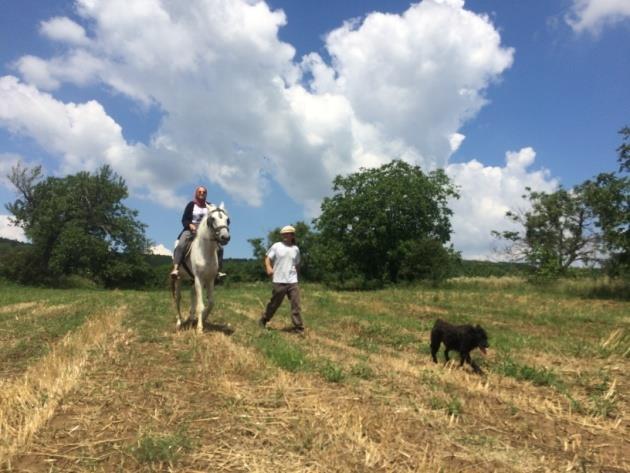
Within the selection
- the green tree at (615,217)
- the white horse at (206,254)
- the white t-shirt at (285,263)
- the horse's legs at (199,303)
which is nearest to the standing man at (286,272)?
the white t-shirt at (285,263)

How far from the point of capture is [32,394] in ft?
16.3

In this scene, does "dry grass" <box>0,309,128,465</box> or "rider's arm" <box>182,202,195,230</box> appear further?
"rider's arm" <box>182,202,195,230</box>

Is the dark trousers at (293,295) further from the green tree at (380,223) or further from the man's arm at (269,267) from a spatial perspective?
the green tree at (380,223)

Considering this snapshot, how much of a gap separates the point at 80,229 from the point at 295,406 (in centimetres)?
5609

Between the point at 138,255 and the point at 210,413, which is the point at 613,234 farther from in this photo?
the point at 138,255

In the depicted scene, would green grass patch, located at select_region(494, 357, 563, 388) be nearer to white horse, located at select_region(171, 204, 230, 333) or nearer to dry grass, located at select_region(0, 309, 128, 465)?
white horse, located at select_region(171, 204, 230, 333)

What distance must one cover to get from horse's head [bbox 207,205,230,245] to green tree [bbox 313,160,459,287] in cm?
3414

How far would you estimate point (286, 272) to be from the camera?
11.7m

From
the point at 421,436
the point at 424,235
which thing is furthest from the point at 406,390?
the point at 424,235

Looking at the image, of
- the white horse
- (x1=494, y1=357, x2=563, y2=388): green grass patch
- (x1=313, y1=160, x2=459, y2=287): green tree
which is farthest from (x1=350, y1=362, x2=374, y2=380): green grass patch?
(x1=313, y1=160, x2=459, y2=287): green tree

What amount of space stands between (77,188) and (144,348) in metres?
56.3

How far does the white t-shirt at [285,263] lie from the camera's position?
38.3 feet

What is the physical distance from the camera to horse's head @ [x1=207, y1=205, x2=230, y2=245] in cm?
954

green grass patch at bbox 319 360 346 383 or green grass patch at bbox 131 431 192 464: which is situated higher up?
green grass patch at bbox 319 360 346 383
